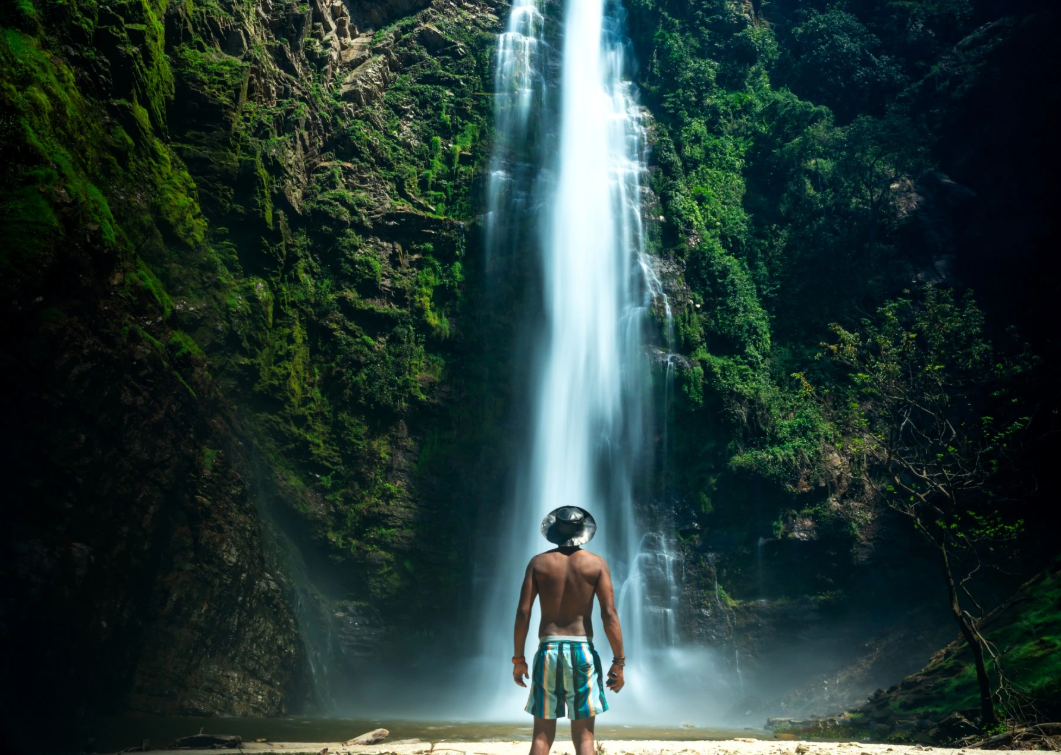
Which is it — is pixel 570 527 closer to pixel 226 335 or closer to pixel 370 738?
pixel 370 738

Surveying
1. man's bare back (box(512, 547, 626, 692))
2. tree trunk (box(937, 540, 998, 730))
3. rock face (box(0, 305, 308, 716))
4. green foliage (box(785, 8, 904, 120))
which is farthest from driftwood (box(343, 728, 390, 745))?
green foliage (box(785, 8, 904, 120))

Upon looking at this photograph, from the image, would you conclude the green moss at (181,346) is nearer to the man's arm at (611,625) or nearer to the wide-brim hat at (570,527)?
the wide-brim hat at (570,527)

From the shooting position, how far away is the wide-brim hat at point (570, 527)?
13.5ft

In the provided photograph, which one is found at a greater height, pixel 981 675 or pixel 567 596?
pixel 981 675

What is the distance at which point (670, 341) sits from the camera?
20.3m

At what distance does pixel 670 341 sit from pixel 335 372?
9624mm

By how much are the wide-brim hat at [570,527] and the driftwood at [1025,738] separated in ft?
21.4

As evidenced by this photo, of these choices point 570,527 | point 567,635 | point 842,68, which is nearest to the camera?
point 567,635

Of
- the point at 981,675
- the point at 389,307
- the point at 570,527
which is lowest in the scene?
the point at 570,527

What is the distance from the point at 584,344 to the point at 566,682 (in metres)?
16.5

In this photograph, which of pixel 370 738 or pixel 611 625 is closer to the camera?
pixel 611 625

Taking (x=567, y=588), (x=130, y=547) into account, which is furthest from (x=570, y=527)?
(x=130, y=547)

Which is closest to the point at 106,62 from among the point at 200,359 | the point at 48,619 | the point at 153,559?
the point at 200,359

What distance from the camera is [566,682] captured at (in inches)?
152
